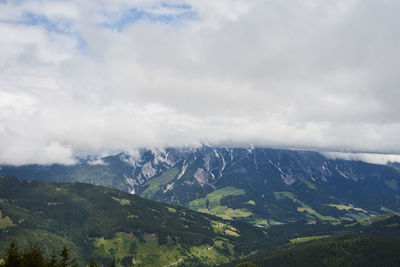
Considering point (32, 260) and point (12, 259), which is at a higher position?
point (12, 259)

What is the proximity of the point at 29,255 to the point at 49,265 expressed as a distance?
758 centimetres

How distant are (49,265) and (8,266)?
12276 millimetres

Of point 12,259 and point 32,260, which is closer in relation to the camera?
point 12,259

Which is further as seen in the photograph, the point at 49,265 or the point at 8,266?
the point at 49,265

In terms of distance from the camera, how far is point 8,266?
79.9 meters

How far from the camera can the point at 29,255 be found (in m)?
85.1

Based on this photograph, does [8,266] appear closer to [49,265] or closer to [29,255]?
[29,255]

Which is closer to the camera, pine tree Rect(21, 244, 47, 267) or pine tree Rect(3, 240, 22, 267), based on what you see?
pine tree Rect(3, 240, 22, 267)

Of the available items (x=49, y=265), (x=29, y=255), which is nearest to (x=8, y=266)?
(x=29, y=255)

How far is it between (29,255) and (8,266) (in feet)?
19.6

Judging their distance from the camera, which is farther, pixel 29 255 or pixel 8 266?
pixel 29 255

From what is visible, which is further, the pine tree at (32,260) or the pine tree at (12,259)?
the pine tree at (32,260)
